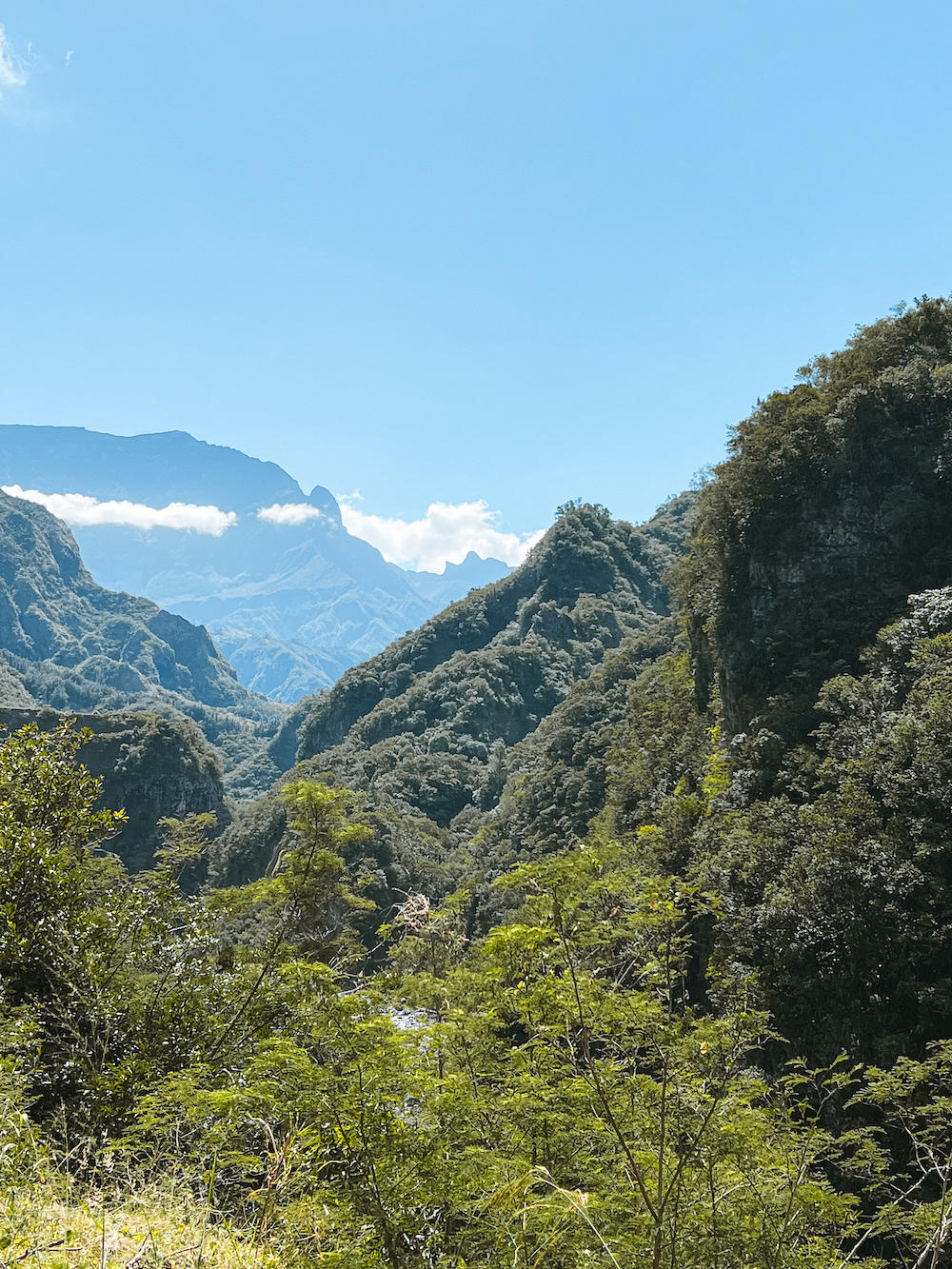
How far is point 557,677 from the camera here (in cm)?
7212

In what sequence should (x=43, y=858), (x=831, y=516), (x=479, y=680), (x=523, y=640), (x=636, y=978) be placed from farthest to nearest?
1. (x=523, y=640)
2. (x=479, y=680)
3. (x=831, y=516)
4. (x=43, y=858)
5. (x=636, y=978)

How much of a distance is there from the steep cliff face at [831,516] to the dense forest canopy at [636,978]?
10cm

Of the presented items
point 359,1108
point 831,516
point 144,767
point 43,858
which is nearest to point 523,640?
point 144,767

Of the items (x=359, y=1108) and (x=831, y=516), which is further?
(x=831, y=516)

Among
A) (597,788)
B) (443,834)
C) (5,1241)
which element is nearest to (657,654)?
(597,788)

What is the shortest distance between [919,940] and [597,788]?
2287 cm

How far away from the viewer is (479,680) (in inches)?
2721

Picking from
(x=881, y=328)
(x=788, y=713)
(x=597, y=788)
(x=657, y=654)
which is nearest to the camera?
(x=788, y=713)

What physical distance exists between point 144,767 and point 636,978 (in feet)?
225

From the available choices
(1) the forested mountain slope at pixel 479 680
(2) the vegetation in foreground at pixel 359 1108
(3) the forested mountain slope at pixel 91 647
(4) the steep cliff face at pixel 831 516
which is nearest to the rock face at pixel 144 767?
(1) the forested mountain slope at pixel 479 680

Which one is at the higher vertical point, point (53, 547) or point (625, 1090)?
point (53, 547)

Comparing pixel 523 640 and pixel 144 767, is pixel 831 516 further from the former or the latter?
pixel 144 767

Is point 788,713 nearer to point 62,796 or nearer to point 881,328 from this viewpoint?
point 881,328

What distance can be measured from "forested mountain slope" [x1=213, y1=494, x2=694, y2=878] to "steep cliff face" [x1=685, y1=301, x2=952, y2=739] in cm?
2481
